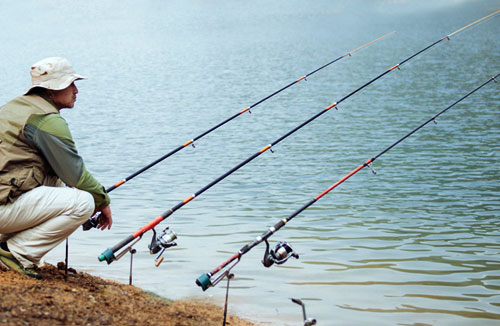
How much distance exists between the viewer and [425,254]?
556cm

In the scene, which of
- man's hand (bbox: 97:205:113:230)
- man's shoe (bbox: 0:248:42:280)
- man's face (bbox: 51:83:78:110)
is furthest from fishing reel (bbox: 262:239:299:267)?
man's face (bbox: 51:83:78:110)

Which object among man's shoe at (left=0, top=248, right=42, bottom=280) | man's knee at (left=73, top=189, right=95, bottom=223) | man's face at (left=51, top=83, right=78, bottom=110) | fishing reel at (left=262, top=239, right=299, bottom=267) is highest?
man's face at (left=51, top=83, right=78, bottom=110)

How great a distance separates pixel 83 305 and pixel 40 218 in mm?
591

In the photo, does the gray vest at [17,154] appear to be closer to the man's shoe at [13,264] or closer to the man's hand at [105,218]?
the man's shoe at [13,264]

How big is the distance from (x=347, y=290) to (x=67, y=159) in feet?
7.66

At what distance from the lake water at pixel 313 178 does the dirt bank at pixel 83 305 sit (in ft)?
1.86

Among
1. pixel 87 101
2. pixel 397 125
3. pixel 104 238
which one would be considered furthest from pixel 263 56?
pixel 104 238

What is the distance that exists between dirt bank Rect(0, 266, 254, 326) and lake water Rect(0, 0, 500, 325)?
566 mm

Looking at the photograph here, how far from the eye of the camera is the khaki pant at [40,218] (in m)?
3.42

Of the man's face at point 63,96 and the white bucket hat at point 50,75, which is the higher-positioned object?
the white bucket hat at point 50,75

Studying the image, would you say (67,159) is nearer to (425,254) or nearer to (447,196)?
(425,254)

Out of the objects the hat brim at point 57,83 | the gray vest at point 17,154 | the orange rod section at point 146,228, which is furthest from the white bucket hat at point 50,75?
the orange rod section at point 146,228

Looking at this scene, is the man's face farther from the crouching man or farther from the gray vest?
the gray vest

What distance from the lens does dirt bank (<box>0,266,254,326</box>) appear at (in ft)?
9.43
